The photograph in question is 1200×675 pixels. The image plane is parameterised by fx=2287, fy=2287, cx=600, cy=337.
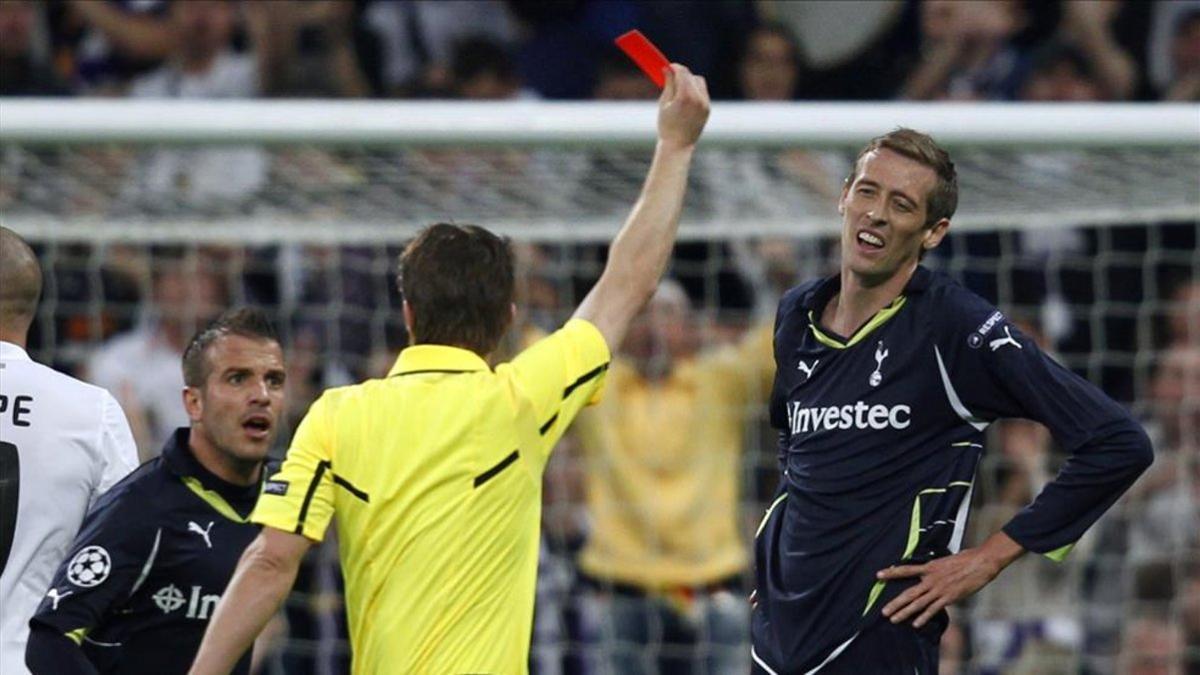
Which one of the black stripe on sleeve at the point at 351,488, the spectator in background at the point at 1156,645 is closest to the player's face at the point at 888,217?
the black stripe on sleeve at the point at 351,488

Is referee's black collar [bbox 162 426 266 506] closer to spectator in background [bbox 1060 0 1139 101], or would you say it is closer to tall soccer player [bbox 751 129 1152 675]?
tall soccer player [bbox 751 129 1152 675]

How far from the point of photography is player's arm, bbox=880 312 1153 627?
4.61 m

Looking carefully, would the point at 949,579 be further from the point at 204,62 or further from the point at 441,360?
the point at 204,62

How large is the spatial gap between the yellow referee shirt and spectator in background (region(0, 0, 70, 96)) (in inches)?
214

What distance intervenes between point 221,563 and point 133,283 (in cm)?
398

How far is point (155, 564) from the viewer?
5.06m

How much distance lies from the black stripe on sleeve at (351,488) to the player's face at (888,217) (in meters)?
1.13

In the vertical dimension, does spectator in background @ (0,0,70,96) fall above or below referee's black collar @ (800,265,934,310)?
above

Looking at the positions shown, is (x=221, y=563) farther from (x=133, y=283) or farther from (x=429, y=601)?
(x=133, y=283)

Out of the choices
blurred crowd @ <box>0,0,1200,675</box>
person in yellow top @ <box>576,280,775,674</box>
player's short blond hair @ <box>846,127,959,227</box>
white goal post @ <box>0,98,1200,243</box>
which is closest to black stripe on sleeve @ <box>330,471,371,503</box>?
player's short blond hair @ <box>846,127,959,227</box>

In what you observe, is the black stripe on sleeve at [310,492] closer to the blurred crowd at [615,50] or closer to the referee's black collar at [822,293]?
the referee's black collar at [822,293]

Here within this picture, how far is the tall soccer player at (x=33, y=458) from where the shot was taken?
504 cm

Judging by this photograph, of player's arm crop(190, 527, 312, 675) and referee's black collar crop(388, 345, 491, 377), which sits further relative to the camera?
referee's black collar crop(388, 345, 491, 377)

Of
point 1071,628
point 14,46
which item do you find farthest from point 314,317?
point 1071,628
